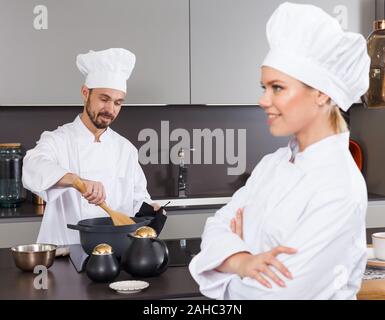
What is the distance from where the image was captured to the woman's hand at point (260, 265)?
1.29m

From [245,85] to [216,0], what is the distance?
1.79 ft

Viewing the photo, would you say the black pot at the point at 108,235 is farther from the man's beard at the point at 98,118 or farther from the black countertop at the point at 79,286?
the man's beard at the point at 98,118

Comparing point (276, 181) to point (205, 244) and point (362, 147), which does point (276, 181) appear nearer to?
point (205, 244)

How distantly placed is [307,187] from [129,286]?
69cm

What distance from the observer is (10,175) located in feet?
12.0

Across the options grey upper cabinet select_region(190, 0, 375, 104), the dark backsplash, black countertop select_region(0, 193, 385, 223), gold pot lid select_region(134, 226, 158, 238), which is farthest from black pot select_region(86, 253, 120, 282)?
the dark backsplash

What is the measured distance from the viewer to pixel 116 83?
9.82 ft

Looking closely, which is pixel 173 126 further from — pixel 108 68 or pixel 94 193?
pixel 94 193

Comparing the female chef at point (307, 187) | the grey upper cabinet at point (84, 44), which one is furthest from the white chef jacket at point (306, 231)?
the grey upper cabinet at point (84, 44)

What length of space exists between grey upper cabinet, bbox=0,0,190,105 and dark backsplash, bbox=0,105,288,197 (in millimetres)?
341

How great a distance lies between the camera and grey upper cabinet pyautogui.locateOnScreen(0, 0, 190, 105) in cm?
349

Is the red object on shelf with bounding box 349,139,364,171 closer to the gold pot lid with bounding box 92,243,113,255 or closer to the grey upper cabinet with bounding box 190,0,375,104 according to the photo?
the grey upper cabinet with bounding box 190,0,375,104

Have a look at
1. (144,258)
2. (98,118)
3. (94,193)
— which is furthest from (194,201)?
(144,258)

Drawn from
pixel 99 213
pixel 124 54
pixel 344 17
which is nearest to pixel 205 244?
pixel 99 213
